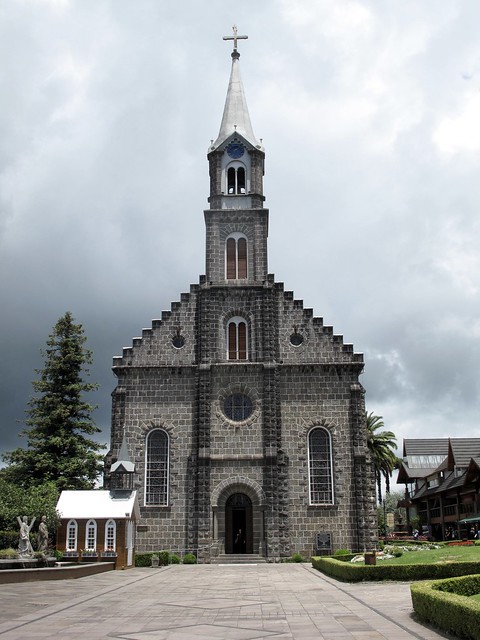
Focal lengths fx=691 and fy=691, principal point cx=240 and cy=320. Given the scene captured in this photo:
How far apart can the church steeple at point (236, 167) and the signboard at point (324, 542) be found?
72.4 ft

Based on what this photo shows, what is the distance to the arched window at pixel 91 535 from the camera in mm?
36719

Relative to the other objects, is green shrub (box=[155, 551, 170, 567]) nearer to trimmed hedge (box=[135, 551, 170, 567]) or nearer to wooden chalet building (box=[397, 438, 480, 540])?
trimmed hedge (box=[135, 551, 170, 567])

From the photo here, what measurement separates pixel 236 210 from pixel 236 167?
12.7 ft

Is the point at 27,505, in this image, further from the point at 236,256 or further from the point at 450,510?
the point at 450,510

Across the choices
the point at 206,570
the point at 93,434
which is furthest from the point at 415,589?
the point at 93,434

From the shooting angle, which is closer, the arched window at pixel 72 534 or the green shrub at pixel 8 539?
the arched window at pixel 72 534

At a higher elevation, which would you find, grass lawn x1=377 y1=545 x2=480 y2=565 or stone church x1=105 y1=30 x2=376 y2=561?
stone church x1=105 y1=30 x2=376 y2=561

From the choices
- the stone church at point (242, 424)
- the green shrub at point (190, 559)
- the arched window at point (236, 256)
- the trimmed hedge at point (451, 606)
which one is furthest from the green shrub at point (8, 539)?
the trimmed hedge at point (451, 606)

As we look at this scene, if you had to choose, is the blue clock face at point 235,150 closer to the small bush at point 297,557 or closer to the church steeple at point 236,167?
the church steeple at point 236,167

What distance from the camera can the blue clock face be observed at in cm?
4947

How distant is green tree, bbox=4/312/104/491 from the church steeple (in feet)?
50.1

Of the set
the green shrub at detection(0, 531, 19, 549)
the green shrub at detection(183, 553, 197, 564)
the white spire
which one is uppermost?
the white spire

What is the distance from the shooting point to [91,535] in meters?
A: 36.8

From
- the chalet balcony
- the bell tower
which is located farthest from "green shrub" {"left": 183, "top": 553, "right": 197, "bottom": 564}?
the chalet balcony
